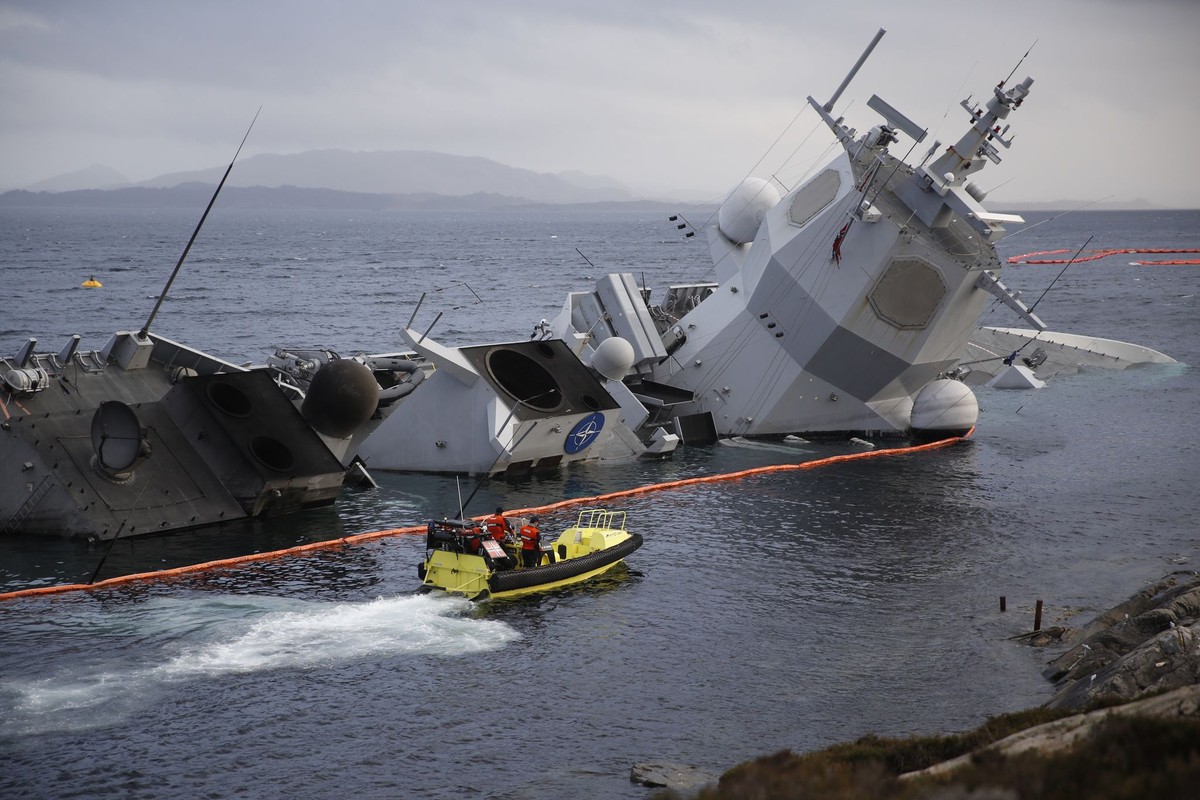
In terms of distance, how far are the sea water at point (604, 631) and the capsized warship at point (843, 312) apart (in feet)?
7.42

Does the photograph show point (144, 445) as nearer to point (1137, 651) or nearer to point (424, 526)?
point (424, 526)

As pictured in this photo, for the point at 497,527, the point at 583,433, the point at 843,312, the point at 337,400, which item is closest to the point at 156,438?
the point at 337,400

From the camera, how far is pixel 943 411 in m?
47.8

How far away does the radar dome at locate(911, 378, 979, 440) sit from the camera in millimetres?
47906

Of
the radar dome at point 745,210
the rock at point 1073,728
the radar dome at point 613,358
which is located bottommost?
the rock at point 1073,728

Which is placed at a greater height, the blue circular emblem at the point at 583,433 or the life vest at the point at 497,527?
the blue circular emblem at the point at 583,433

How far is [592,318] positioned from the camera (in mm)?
51219

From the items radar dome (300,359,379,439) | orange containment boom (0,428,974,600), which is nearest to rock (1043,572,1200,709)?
orange containment boom (0,428,974,600)

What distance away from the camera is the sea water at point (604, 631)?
69.1 feet

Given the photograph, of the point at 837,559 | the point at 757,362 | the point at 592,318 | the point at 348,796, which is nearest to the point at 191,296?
the point at 592,318

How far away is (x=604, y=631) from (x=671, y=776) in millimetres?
7498

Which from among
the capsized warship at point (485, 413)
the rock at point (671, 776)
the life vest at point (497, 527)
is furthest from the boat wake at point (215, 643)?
the capsized warship at point (485, 413)

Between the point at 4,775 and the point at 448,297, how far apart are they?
105403 millimetres

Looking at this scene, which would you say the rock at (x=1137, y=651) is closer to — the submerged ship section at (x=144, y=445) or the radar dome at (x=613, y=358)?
the radar dome at (x=613, y=358)
